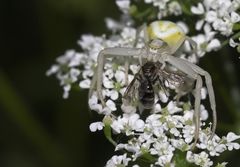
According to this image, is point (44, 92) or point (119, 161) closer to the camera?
point (119, 161)

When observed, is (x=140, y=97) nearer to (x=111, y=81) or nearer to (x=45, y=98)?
(x=111, y=81)

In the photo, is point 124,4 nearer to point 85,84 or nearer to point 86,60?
point 86,60

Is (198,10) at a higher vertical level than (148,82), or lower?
higher

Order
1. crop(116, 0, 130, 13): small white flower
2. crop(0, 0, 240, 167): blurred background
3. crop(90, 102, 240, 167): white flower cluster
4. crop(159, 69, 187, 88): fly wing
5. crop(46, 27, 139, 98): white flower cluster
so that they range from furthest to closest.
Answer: crop(0, 0, 240, 167): blurred background
crop(116, 0, 130, 13): small white flower
crop(46, 27, 139, 98): white flower cluster
crop(159, 69, 187, 88): fly wing
crop(90, 102, 240, 167): white flower cluster

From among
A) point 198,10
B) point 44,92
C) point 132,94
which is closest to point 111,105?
point 132,94

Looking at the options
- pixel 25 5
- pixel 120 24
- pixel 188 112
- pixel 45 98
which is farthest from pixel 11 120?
pixel 188 112

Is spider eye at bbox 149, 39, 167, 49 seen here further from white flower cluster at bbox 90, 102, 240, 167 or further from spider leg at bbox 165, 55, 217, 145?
white flower cluster at bbox 90, 102, 240, 167

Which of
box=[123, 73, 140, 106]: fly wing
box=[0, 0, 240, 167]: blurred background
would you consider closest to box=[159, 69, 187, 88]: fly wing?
box=[123, 73, 140, 106]: fly wing
